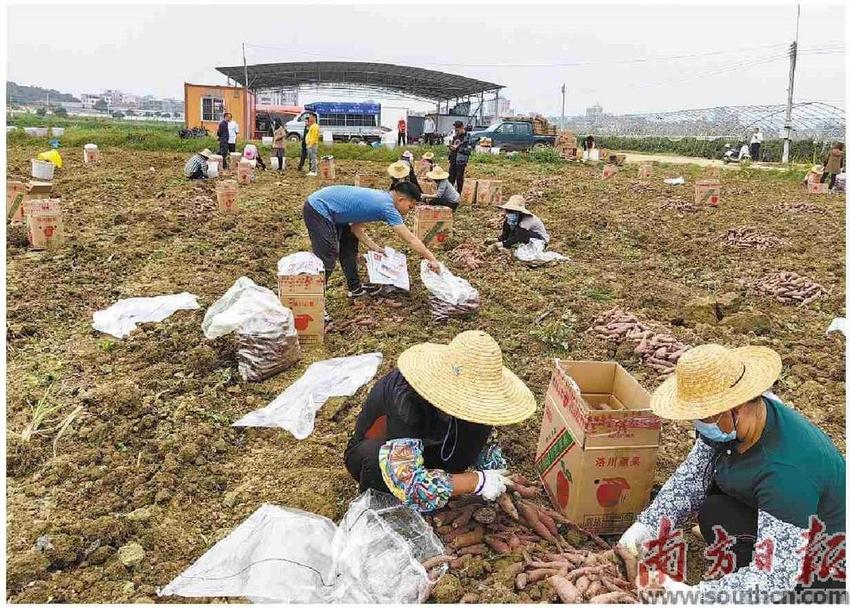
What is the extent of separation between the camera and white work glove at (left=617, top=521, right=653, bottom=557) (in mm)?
2289

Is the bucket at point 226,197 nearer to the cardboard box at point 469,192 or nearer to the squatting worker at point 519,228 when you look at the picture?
the cardboard box at point 469,192

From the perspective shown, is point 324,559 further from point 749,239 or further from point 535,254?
point 749,239

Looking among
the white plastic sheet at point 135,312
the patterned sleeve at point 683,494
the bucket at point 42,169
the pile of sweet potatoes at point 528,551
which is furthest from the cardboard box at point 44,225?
the patterned sleeve at point 683,494

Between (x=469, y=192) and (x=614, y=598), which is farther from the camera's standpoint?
(x=469, y=192)

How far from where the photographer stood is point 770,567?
5.97ft

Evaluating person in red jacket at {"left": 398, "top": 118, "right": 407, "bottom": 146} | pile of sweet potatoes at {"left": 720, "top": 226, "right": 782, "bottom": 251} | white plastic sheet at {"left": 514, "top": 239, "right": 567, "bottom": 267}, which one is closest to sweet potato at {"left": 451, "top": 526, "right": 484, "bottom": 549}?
white plastic sheet at {"left": 514, "top": 239, "right": 567, "bottom": 267}

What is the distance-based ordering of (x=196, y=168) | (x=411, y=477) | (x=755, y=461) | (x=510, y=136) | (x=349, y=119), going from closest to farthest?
(x=755, y=461) → (x=411, y=477) → (x=196, y=168) → (x=510, y=136) → (x=349, y=119)

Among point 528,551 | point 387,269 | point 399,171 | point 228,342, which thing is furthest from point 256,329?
point 399,171

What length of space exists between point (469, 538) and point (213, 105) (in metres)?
24.0

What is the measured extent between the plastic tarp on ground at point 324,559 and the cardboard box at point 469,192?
755cm

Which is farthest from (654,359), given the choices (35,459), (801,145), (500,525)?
(801,145)

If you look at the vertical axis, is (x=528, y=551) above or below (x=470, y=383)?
below

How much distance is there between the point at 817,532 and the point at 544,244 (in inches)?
187

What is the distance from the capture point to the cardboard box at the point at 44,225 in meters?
6.24
